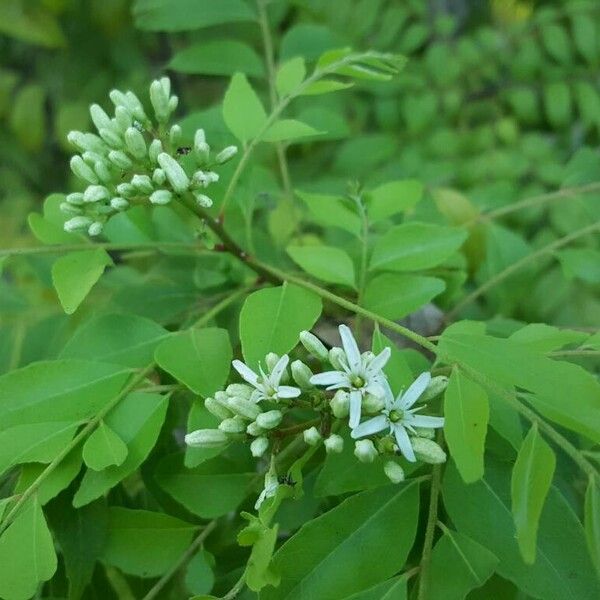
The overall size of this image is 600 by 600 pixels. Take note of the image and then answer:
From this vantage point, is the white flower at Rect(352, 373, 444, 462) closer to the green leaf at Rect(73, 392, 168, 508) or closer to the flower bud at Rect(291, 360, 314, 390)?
the flower bud at Rect(291, 360, 314, 390)

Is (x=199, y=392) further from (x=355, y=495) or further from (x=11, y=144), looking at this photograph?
(x=11, y=144)

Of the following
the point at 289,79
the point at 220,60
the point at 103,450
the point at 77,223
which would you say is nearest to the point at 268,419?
the point at 103,450

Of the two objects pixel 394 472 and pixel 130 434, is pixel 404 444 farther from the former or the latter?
pixel 130 434

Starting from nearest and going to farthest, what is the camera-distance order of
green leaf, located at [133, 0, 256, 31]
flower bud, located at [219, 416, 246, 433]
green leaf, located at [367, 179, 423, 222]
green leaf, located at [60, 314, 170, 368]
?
flower bud, located at [219, 416, 246, 433] < green leaf, located at [60, 314, 170, 368] < green leaf, located at [367, 179, 423, 222] < green leaf, located at [133, 0, 256, 31]

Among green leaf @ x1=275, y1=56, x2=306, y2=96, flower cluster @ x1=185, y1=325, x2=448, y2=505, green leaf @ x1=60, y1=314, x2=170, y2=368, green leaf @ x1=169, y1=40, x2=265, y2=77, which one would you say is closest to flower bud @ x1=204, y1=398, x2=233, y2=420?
flower cluster @ x1=185, y1=325, x2=448, y2=505

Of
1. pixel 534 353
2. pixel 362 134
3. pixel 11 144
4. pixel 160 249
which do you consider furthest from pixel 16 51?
pixel 534 353

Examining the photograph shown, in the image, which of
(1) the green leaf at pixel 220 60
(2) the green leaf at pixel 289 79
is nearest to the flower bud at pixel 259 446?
(2) the green leaf at pixel 289 79

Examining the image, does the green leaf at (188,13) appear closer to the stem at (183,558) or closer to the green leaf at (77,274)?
the green leaf at (77,274)
